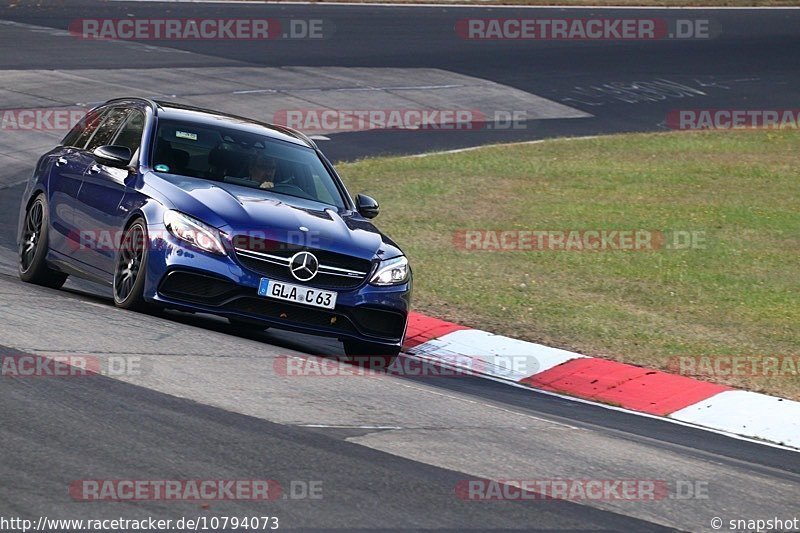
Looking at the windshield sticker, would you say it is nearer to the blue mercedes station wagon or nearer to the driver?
the blue mercedes station wagon

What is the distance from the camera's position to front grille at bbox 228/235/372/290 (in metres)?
8.98

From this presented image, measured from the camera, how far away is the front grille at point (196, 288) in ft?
29.4

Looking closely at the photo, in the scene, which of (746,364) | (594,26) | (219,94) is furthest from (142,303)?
(594,26)

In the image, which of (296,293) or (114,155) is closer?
(296,293)

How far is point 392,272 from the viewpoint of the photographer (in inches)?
376

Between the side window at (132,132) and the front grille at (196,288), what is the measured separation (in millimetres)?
1672

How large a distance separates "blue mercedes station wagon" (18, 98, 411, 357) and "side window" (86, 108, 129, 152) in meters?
0.01

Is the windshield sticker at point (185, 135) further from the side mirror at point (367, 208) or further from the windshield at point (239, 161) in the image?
the side mirror at point (367, 208)

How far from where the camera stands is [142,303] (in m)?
9.33

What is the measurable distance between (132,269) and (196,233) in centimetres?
65

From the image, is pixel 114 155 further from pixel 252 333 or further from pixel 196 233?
pixel 252 333

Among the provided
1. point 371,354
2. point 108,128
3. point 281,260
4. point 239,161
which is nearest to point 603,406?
point 371,354

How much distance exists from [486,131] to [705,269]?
10.5 meters

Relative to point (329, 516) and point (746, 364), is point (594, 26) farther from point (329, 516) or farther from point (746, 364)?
point (329, 516)
